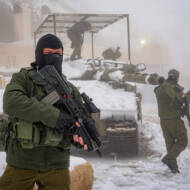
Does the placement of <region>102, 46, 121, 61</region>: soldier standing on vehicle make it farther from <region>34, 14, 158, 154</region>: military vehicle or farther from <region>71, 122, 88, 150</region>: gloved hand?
<region>71, 122, 88, 150</region>: gloved hand

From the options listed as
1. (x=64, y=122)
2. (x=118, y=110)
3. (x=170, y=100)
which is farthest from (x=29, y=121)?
(x=118, y=110)

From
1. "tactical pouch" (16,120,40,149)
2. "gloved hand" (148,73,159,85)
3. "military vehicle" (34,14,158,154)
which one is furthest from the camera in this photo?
"gloved hand" (148,73,159,85)

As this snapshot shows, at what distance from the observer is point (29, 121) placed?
2.05 metres

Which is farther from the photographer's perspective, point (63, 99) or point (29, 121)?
point (63, 99)

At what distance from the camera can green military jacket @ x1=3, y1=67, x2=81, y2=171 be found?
2.02 metres

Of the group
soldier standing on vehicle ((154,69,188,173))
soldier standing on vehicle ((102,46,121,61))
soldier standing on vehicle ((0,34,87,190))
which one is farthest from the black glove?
soldier standing on vehicle ((102,46,121,61))

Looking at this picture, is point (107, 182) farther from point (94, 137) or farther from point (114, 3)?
point (114, 3)

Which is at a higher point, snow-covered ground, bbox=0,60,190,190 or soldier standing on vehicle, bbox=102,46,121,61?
soldier standing on vehicle, bbox=102,46,121,61

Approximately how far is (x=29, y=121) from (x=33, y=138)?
0.11 m

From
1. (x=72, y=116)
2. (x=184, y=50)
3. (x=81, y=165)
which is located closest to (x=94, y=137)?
(x=72, y=116)

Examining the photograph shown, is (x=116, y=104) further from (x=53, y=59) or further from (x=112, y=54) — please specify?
(x=112, y=54)

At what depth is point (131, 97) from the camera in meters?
6.39

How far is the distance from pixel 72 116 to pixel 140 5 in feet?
167

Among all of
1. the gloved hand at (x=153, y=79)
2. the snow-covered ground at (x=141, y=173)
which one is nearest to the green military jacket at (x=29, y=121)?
the snow-covered ground at (x=141, y=173)
